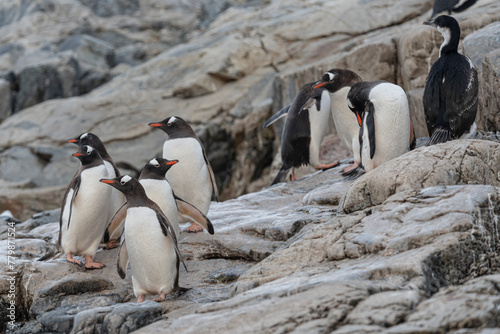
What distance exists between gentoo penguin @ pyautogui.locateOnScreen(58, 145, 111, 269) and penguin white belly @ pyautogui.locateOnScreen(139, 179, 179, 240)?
513 mm

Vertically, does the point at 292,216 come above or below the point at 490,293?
below

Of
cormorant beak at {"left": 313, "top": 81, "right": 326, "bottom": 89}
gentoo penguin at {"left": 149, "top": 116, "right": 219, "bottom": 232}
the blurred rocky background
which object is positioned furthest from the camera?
cormorant beak at {"left": 313, "top": 81, "right": 326, "bottom": 89}

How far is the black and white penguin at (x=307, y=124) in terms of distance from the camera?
7973mm

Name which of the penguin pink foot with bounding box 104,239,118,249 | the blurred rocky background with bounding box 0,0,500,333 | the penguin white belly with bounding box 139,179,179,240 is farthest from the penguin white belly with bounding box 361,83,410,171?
the penguin pink foot with bounding box 104,239,118,249

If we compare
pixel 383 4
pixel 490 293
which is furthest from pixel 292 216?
pixel 383 4

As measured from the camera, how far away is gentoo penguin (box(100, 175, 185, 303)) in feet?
15.4

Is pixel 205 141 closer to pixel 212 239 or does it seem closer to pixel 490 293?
pixel 212 239

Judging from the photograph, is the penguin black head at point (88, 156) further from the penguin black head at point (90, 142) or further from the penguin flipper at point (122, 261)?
the penguin flipper at point (122, 261)

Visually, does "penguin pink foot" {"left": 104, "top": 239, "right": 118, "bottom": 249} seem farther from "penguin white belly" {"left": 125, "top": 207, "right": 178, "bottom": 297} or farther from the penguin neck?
the penguin neck

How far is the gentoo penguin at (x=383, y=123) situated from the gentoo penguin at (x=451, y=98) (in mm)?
260

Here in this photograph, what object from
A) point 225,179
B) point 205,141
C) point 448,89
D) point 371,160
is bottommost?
point 225,179

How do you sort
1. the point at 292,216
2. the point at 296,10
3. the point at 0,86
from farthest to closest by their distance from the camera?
1. the point at 0,86
2. the point at 296,10
3. the point at 292,216

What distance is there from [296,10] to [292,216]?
10404mm

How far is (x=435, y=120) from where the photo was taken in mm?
5926
